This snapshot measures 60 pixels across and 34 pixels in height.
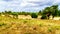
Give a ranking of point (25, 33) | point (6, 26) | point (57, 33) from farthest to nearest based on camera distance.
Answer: point (6, 26), point (57, 33), point (25, 33)

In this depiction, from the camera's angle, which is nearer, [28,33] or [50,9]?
[28,33]

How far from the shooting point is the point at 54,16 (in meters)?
98.4

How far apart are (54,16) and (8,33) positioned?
82.1 m

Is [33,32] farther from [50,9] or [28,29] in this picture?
[50,9]

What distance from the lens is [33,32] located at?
18.0 metres

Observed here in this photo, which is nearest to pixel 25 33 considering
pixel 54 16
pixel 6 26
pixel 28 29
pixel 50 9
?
pixel 28 29

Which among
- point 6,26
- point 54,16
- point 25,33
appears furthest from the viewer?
point 54,16

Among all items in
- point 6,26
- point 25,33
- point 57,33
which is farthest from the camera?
point 6,26

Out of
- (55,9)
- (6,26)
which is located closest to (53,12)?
(55,9)

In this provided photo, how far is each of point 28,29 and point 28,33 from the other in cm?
139

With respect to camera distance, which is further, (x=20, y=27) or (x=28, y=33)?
(x=20, y=27)

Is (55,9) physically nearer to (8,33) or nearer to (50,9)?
(50,9)

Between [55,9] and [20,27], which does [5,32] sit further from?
[55,9]

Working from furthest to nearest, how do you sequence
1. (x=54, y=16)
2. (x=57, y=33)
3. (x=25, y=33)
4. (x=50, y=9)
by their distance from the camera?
(x=54, y=16)
(x=50, y=9)
(x=57, y=33)
(x=25, y=33)
